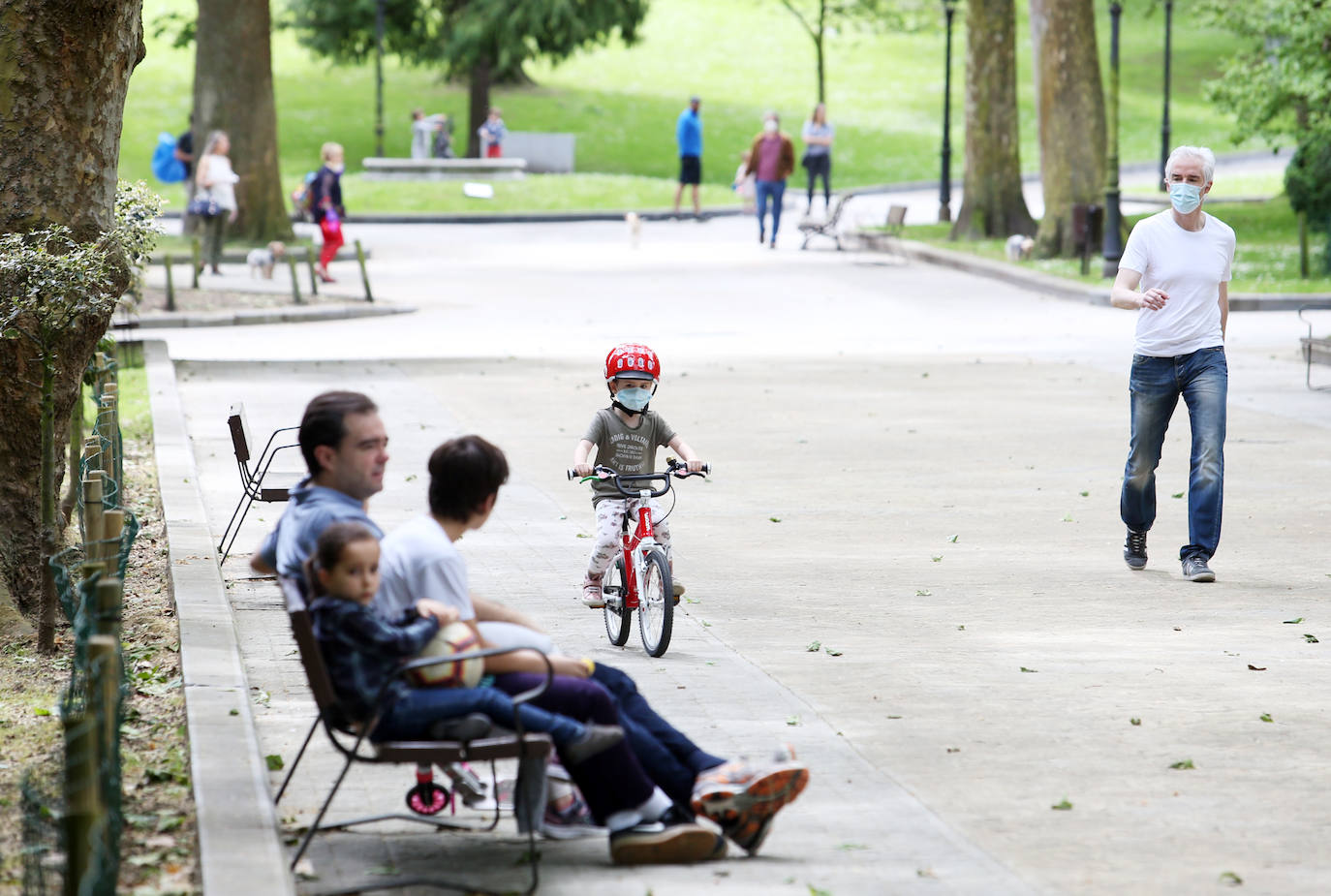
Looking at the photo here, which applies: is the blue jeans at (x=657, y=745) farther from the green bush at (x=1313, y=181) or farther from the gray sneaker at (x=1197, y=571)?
the green bush at (x=1313, y=181)

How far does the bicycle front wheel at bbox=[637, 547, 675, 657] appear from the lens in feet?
25.5

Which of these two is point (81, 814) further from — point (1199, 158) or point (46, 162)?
point (1199, 158)

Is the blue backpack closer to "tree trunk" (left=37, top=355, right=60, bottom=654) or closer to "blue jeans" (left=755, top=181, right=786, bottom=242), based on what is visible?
"blue jeans" (left=755, top=181, right=786, bottom=242)

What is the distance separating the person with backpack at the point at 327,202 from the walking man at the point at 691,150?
39.4 feet

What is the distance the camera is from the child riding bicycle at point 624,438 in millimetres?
8227

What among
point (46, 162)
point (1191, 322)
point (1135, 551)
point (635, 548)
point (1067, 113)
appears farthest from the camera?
point (1067, 113)

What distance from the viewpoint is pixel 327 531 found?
16.9 ft

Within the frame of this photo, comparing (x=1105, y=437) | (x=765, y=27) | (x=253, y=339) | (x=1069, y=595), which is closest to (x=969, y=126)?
(x=253, y=339)

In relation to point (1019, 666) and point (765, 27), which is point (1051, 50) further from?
Result: point (765, 27)

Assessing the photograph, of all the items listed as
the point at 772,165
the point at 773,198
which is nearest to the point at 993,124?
the point at 772,165

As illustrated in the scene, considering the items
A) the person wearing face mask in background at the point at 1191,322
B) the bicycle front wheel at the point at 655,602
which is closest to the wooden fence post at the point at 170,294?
the person wearing face mask in background at the point at 1191,322

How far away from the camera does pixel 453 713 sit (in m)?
5.18

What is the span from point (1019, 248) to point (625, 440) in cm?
2252

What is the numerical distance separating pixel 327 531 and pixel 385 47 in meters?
53.0
